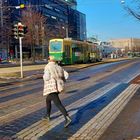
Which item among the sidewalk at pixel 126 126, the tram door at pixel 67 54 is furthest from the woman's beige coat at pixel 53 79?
the tram door at pixel 67 54

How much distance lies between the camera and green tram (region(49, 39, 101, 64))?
5044 cm

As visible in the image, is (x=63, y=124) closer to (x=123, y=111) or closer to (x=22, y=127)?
(x=22, y=127)

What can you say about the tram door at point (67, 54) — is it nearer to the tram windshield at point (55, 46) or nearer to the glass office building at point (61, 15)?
the tram windshield at point (55, 46)

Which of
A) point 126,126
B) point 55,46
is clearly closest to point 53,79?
point 126,126

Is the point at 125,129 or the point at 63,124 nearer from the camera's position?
the point at 125,129

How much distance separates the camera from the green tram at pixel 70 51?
50.4 m

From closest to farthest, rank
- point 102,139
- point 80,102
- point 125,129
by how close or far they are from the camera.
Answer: point 102,139 → point 125,129 → point 80,102

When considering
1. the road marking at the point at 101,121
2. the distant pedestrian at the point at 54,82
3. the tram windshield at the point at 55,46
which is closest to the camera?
the road marking at the point at 101,121

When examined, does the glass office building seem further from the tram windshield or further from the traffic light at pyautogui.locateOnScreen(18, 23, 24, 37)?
the traffic light at pyautogui.locateOnScreen(18, 23, 24, 37)

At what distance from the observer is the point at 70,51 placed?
5259 centimetres

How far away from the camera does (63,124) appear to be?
35.0ft

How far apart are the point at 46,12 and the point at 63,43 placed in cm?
8628

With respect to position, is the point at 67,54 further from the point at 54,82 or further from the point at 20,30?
the point at 54,82

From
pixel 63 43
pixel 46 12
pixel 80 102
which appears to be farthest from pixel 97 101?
pixel 46 12
